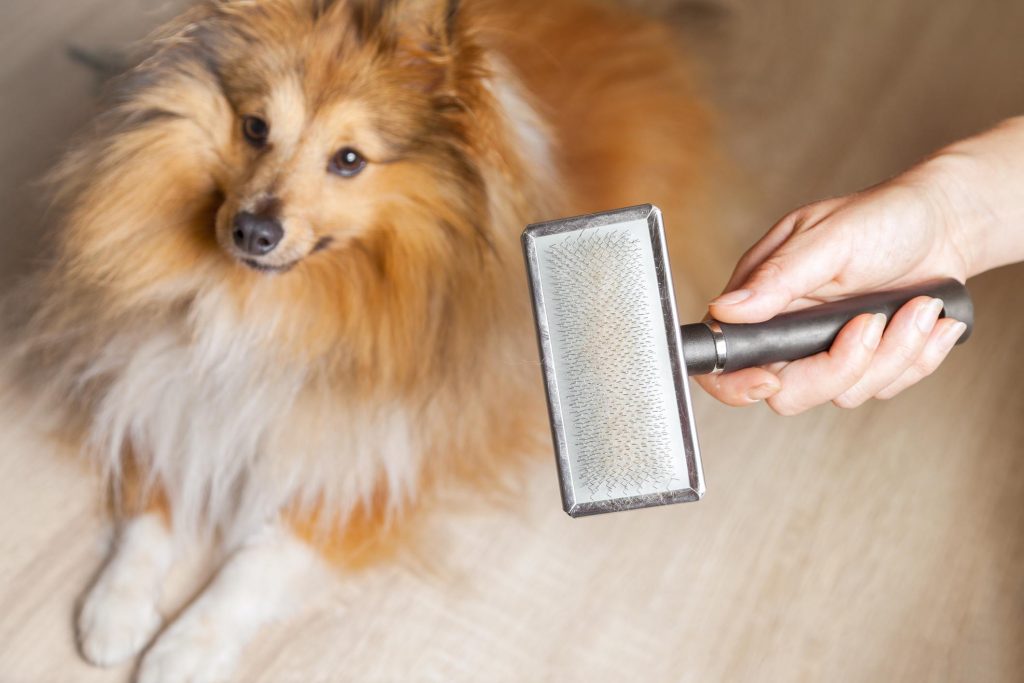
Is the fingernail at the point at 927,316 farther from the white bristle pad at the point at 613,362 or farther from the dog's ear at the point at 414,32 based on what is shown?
the dog's ear at the point at 414,32

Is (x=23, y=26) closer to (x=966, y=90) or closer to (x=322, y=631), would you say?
(x=322, y=631)

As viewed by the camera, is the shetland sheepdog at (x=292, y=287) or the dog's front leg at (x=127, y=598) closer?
the shetland sheepdog at (x=292, y=287)

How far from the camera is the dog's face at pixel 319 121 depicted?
1.24 metres

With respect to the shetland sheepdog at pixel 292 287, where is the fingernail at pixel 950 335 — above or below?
above

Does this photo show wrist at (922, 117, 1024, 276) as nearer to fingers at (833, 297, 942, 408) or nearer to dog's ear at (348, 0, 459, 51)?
fingers at (833, 297, 942, 408)

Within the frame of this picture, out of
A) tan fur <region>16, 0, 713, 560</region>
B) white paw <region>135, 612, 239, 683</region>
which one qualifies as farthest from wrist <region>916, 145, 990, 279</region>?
white paw <region>135, 612, 239, 683</region>

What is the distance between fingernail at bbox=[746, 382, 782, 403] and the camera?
3.83ft

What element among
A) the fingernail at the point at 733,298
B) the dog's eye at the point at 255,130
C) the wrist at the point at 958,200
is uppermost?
the wrist at the point at 958,200

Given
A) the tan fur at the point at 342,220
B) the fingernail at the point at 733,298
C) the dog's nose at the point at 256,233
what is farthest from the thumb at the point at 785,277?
the dog's nose at the point at 256,233

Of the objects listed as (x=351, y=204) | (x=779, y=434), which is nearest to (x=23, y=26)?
(x=351, y=204)

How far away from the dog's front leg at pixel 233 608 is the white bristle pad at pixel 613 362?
63cm

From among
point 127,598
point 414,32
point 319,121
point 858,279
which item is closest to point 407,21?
point 414,32

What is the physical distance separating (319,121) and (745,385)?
1.87ft

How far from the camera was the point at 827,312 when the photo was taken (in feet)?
3.62
